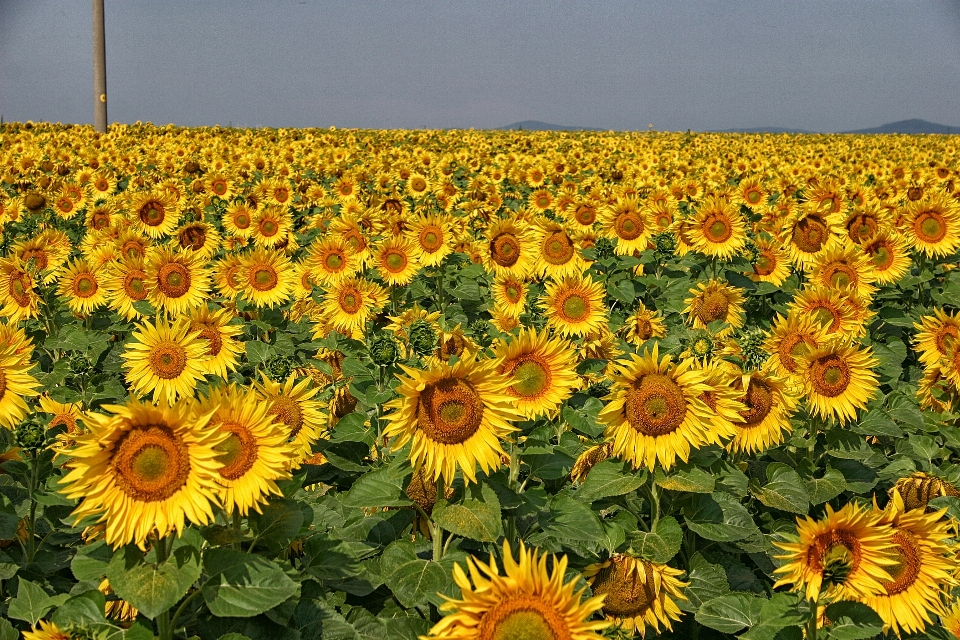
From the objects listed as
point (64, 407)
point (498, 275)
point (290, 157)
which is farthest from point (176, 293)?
point (290, 157)

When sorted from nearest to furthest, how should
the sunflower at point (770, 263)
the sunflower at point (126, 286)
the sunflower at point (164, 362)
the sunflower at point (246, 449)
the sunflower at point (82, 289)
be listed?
the sunflower at point (246, 449), the sunflower at point (164, 362), the sunflower at point (126, 286), the sunflower at point (82, 289), the sunflower at point (770, 263)

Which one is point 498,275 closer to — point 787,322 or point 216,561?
point 787,322

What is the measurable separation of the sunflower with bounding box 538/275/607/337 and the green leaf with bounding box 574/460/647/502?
254 centimetres

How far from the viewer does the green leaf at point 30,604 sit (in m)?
2.61

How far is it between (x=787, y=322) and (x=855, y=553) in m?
2.00

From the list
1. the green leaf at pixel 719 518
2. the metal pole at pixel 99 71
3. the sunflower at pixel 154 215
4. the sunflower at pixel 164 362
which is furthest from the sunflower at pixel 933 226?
the metal pole at pixel 99 71

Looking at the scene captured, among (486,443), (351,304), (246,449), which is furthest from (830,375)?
(351,304)

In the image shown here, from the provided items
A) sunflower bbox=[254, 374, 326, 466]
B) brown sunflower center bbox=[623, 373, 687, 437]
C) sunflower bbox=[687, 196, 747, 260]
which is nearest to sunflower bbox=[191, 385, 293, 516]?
sunflower bbox=[254, 374, 326, 466]

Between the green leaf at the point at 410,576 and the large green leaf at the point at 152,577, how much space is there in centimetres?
78

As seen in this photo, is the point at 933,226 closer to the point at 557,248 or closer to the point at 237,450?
the point at 557,248

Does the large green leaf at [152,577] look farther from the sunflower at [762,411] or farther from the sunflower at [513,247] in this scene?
the sunflower at [513,247]

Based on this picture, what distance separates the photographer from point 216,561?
2307mm

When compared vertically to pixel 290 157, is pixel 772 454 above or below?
below

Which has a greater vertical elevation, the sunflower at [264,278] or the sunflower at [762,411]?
the sunflower at [264,278]
